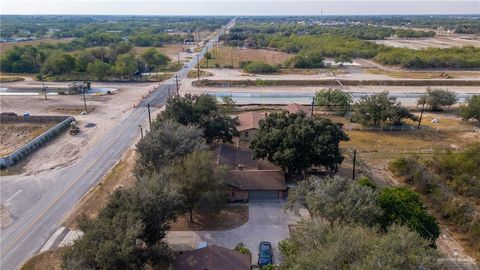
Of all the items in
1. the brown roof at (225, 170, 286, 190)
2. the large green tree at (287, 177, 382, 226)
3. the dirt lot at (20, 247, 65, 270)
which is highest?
the large green tree at (287, 177, 382, 226)

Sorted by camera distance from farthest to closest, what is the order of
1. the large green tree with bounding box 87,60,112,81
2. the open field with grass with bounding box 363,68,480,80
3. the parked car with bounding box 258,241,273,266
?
the open field with grass with bounding box 363,68,480,80, the large green tree with bounding box 87,60,112,81, the parked car with bounding box 258,241,273,266

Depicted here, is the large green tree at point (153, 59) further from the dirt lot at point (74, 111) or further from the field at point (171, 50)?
the dirt lot at point (74, 111)

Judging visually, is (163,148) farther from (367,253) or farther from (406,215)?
(406,215)

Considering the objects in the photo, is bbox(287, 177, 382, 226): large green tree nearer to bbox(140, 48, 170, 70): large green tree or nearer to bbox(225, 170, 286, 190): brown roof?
bbox(225, 170, 286, 190): brown roof

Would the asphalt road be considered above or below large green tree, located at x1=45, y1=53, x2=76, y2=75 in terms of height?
below

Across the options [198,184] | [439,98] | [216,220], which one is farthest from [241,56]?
[198,184]

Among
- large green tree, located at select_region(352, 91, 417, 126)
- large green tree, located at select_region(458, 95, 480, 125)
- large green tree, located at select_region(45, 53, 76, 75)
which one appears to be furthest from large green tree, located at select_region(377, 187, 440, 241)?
large green tree, located at select_region(45, 53, 76, 75)

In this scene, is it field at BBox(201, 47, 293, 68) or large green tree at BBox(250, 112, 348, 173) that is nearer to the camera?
large green tree at BBox(250, 112, 348, 173)

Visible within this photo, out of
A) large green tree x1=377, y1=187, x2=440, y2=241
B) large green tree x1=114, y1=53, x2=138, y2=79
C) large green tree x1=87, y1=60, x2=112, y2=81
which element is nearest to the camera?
large green tree x1=377, y1=187, x2=440, y2=241
